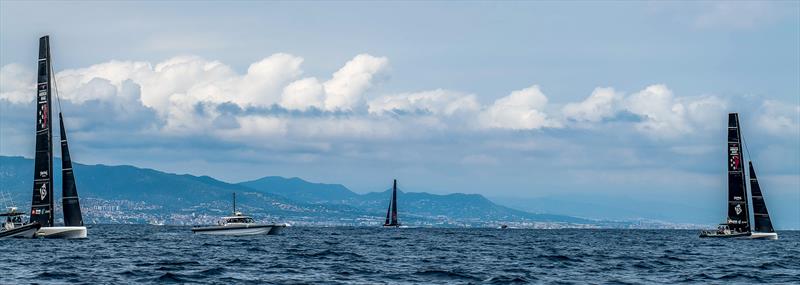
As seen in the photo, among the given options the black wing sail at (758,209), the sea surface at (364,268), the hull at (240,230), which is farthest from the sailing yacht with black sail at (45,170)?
the black wing sail at (758,209)

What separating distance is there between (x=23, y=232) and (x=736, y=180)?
3447 inches

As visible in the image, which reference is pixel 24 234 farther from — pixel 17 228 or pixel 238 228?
pixel 238 228

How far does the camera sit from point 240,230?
460ft

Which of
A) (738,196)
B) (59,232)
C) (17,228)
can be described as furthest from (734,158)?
(17,228)

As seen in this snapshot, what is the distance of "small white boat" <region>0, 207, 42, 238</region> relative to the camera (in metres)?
97.4

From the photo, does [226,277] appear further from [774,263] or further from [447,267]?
[774,263]

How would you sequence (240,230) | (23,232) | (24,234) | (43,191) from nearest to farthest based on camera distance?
1. (43,191)
2. (23,232)
3. (24,234)
4. (240,230)

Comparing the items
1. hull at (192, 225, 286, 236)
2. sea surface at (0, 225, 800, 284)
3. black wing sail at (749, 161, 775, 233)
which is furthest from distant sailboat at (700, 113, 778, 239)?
hull at (192, 225, 286, 236)

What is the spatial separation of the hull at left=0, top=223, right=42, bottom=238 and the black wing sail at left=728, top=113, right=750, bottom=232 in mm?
85923

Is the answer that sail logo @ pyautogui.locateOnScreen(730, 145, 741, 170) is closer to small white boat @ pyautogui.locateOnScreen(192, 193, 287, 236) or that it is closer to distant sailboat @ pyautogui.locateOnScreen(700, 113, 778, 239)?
distant sailboat @ pyautogui.locateOnScreen(700, 113, 778, 239)

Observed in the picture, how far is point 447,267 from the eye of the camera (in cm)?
7031

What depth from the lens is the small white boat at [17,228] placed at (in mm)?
97438

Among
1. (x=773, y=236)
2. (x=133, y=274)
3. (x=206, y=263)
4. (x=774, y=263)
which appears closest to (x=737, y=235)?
(x=773, y=236)

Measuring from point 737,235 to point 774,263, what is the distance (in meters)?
58.6
